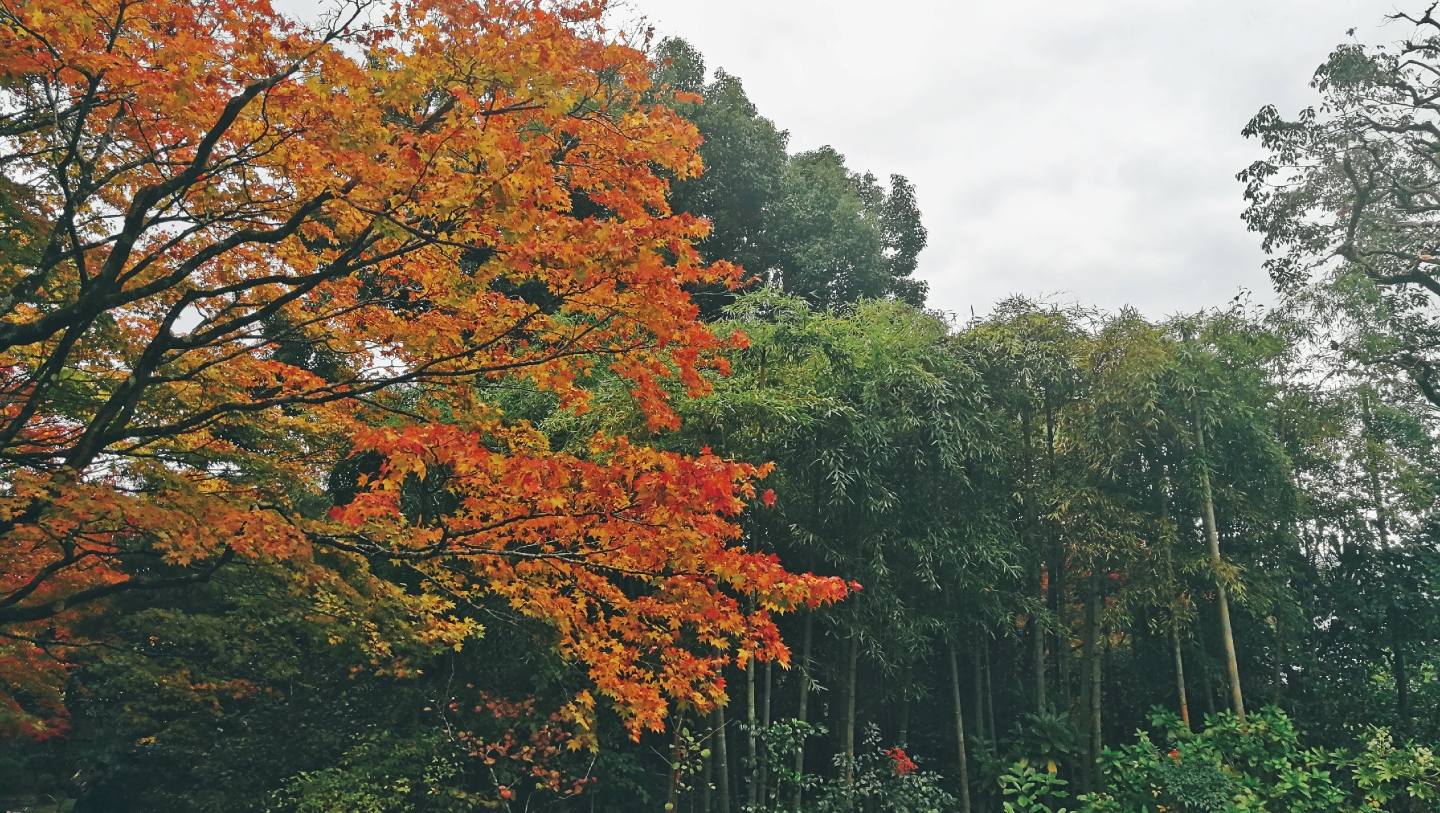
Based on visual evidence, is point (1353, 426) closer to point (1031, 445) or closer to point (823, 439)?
point (1031, 445)

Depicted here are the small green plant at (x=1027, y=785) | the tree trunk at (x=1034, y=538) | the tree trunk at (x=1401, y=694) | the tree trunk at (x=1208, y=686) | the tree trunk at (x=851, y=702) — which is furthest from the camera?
the tree trunk at (x=1208, y=686)

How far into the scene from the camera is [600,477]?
346cm

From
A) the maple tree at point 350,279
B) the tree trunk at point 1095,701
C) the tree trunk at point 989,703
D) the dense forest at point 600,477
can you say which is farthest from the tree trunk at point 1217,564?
the maple tree at point 350,279

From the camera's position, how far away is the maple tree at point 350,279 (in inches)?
103

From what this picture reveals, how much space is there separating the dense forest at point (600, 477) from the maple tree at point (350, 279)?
A: 22mm

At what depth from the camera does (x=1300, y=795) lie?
570 cm

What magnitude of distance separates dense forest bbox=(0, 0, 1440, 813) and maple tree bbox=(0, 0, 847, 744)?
0.02m

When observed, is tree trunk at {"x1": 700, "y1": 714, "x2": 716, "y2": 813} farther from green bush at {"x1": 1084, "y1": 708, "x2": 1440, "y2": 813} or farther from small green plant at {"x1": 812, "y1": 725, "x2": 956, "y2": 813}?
green bush at {"x1": 1084, "y1": 708, "x2": 1440, "y2": 813}

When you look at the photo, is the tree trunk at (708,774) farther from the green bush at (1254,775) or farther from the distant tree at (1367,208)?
the distant tree at (1367,208)

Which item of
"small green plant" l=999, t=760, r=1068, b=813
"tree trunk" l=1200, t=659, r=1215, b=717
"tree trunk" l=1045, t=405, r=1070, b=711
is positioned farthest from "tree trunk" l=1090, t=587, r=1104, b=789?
"tree trunk" l=1200, t=659, r=1215, b=717

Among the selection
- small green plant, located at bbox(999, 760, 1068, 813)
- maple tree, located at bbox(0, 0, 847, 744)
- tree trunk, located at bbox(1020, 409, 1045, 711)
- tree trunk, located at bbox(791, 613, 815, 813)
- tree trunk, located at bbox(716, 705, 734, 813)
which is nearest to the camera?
maple tree, located at bbox(0, 0, 847, 744)

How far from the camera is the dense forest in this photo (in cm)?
275

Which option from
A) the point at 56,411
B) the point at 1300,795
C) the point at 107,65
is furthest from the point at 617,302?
the point at 1300,795

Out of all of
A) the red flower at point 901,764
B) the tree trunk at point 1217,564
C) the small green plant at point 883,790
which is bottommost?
the small green plant at point 883,790
